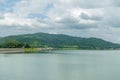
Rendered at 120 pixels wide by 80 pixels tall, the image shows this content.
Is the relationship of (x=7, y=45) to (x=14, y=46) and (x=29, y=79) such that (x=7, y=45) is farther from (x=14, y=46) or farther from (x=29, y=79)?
(x=29, y=79)

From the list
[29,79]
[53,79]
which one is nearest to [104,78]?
[53,79]

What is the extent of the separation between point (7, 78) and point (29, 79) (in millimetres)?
2649

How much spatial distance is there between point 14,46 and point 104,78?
135m

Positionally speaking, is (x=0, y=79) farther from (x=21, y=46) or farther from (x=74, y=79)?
(x=21, y=46)

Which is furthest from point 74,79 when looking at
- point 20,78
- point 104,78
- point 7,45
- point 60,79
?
point 7,45

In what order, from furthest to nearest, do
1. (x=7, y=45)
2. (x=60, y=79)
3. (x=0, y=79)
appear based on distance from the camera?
(x=7, y=45), (x=60, y=79), (x=0, y=79)

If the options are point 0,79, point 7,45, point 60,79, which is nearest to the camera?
point 0,79

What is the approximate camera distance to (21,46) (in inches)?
6752

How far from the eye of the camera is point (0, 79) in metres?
31.6

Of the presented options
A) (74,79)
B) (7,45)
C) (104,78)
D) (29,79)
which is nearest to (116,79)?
(104,78)

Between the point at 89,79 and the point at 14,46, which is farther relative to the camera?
the point at 14,46

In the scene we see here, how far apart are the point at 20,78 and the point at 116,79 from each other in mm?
12081

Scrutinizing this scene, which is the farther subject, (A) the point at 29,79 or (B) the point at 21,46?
(B) the point at 21,46

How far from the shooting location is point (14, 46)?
546 feet
